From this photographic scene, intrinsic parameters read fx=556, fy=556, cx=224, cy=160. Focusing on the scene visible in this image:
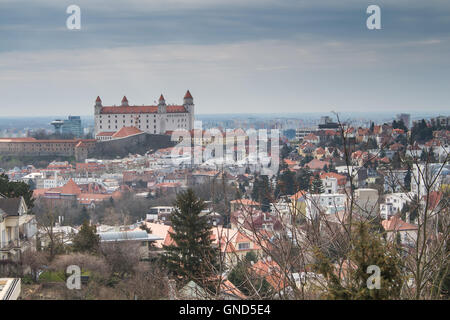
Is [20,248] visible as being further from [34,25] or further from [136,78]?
[136,78]

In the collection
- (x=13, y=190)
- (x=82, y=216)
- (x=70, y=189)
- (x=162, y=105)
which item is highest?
(x=162, y=105)

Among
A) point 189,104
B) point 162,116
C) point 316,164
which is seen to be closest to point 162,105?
point 162,116

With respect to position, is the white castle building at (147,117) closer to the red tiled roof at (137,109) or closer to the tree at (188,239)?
the red tiled roof at (137,109)

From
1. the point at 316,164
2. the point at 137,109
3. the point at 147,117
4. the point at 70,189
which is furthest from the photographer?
the point at 137,109

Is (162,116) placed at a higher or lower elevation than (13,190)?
higher

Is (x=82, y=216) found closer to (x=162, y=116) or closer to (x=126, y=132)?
(x=126, y=132)

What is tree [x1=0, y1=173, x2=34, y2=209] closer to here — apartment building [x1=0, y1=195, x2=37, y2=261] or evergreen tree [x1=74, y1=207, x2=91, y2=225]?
apartment building [x1=0, y1=195, x2=37, y2=261]

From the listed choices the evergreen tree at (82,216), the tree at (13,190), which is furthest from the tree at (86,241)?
the evergreen tree at (82,216)

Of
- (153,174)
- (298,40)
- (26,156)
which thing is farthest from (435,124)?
(26,156)

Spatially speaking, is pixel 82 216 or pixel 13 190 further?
pixel 82 216
